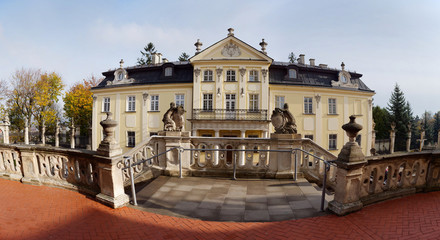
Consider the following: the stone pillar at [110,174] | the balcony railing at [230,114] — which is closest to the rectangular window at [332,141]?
the balcony railing at [230,114]

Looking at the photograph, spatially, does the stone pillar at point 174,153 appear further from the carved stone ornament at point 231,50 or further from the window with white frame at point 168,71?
the window with white frame at point 168,71

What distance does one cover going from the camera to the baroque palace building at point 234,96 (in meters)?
17.7

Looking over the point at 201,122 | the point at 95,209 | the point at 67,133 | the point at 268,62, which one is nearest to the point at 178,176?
the point at 95,209

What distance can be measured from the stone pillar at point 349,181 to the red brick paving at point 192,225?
Result: 0.50 feet

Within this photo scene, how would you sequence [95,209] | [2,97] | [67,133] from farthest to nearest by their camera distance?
[67,133] → [2,97] → [95,209]

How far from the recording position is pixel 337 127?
19.0m

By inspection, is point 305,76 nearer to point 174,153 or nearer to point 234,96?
point 234,96

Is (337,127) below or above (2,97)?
below

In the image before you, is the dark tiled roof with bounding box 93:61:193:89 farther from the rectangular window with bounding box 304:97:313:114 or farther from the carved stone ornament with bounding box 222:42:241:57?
the rectangular window with bounding box 304:97:313:114

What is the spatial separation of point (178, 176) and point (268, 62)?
1552 cm

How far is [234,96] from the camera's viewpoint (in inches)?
713

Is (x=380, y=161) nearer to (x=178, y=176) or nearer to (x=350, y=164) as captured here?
(x=350, y=164)

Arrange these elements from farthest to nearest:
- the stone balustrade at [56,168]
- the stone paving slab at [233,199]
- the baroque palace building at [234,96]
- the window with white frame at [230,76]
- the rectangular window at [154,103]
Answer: the rectangular window at [154,103] → the window with white frame at [230,76] → the baroque palace building at [234,96] → the stone balustrade at [56,168] → the stone paving slab at [233,199]

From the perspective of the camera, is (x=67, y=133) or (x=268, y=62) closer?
(x=268, y=62)
